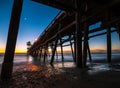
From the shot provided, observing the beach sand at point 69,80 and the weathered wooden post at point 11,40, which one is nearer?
the beach sand at point 69,80

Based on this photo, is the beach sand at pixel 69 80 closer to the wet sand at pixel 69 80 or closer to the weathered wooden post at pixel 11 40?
the wet sand at pixel 69 80

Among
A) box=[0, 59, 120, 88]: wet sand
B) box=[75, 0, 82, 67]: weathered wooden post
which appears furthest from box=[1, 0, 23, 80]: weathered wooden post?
box=[75, 0, 82, 67]: weathered wooden post

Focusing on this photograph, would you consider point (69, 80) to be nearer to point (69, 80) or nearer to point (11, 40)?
point (69, 80)

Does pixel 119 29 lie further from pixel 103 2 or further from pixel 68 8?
pixel 68 8

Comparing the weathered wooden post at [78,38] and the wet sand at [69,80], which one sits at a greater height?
the weathered wooden post at [78,38]

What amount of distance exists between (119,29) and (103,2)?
12.9 ft

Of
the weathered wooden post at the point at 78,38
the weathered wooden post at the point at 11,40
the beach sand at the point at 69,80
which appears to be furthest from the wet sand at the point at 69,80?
the weathered wooden post at the point at 78,38

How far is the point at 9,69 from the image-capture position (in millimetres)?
3150

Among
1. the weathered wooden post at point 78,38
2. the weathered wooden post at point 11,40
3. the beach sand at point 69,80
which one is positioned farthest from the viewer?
the weathered wooden post at point 78,38

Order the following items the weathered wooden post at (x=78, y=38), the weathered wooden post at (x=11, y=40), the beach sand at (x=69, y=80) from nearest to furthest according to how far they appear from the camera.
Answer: the beach sand at (x=69, y=80) → the weathered wooden post at (x=11, y=40) → the weathered wooden post at (x=78, y=38)

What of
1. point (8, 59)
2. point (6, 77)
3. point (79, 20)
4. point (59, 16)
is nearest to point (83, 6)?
point (79, 20)

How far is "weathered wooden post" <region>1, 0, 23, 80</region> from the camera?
306 centimetres

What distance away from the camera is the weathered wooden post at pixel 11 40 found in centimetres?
306

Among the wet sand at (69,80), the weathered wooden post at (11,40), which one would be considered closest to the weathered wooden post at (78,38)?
the wet sand at (69,80)
